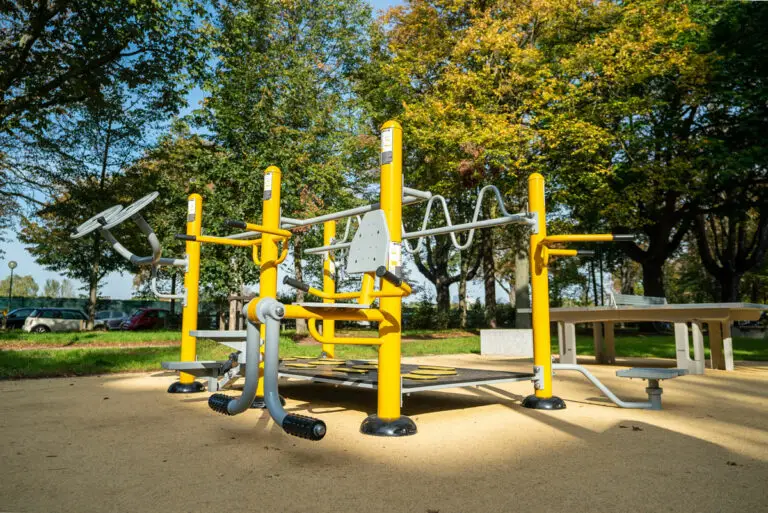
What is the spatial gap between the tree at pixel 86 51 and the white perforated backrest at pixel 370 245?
916 centimetres

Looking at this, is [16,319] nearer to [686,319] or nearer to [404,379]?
[404,379]

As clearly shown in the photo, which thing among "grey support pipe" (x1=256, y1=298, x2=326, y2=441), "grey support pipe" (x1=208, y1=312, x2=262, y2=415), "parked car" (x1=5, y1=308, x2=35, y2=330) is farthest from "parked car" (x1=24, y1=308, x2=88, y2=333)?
"grey support pipe" (x1=256, y1=298, x2=326, y2=441)

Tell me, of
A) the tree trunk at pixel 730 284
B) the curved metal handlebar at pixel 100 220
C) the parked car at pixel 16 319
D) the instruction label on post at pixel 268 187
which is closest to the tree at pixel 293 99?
the instruction label on post at pixel 268 187

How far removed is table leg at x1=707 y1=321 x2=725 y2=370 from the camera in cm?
802

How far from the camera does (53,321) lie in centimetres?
1939

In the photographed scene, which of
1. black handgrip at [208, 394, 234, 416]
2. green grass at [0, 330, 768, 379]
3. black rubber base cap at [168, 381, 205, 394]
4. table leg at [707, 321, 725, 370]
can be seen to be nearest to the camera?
black handgrip at [208, 394, 234, 416]

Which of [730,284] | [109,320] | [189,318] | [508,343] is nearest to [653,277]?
[730,284]

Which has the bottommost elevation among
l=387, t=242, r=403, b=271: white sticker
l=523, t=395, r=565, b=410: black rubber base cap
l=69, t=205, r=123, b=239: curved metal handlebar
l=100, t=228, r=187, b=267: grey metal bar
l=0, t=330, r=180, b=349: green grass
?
l=523, t=395, r=565, b=410: black rubber base cap

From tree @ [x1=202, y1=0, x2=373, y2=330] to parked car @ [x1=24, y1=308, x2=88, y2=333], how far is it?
32.3ft

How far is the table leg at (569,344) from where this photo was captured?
338 inches

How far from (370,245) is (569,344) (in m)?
6.38

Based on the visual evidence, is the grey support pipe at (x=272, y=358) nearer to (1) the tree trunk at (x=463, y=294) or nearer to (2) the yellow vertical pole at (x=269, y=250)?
(2) the yellow vertical pole at (x=269, y=250)

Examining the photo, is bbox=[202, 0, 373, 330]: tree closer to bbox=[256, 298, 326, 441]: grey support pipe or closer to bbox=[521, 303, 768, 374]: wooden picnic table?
bbox=[521, 303, 768, 374]: wooden picnic table

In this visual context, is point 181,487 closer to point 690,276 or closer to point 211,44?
point 211,44
